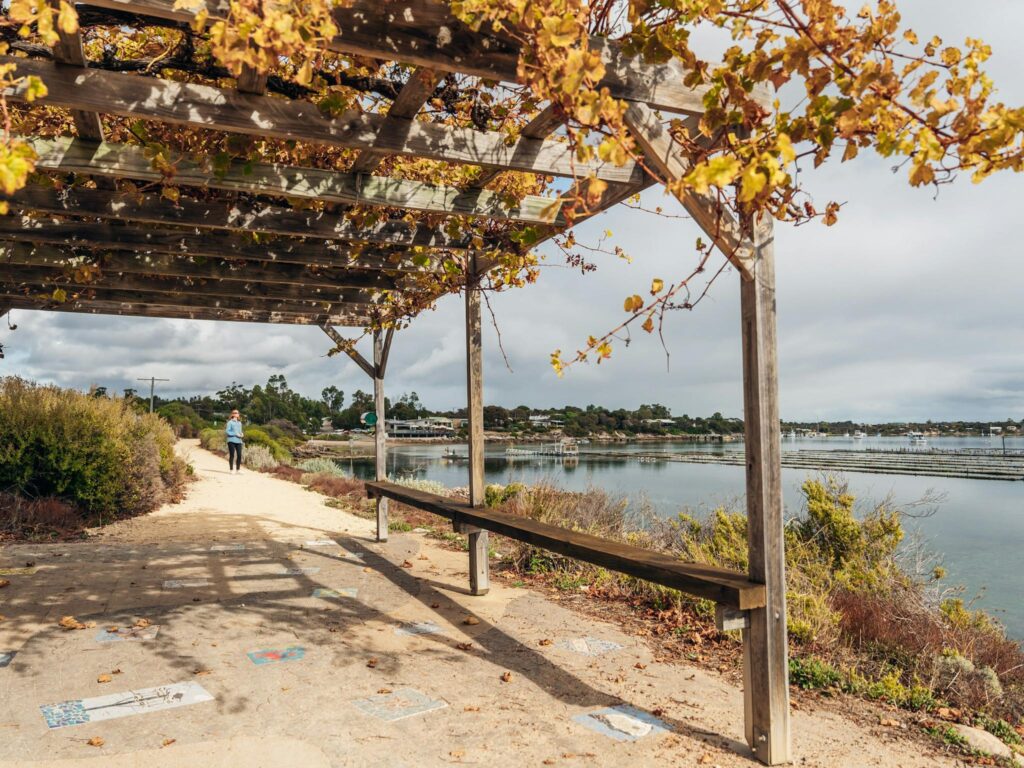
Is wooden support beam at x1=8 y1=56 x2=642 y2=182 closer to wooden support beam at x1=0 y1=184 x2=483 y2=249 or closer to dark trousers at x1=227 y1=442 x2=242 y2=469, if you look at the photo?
wooden support beam at x1=0 y1=184 x2=483 y2=249

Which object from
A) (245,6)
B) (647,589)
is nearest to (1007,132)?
(245,6)

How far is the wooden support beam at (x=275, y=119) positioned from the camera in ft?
9.14

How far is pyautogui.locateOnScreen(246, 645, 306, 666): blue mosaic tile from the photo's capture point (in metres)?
3.76

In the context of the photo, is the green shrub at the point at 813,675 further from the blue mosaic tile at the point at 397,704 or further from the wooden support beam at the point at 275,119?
the wooden support beam at the point at 275,119

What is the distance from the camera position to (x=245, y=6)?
181cm

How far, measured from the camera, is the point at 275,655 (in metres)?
3.86

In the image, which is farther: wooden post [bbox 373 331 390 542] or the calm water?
the calm water

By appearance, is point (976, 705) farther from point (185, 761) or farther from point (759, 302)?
point (185, 761)

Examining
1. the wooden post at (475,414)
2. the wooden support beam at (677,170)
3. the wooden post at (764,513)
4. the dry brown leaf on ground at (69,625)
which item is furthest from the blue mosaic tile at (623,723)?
the dry brown leaf on ground at (69,625)

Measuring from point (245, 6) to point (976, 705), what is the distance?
4.55 meters

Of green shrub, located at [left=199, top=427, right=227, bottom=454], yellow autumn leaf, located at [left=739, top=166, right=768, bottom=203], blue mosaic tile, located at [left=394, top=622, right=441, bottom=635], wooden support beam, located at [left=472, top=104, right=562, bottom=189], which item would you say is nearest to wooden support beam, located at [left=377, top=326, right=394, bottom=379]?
blue mosaic tile, located at [left=394, top=622, right=441, bottom=635]

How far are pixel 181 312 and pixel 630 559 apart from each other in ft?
20.5

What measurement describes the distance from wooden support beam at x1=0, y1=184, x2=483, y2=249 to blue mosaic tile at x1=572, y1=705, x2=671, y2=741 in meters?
3.25

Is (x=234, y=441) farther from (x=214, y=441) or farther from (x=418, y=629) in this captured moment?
(x=418, y=629)
